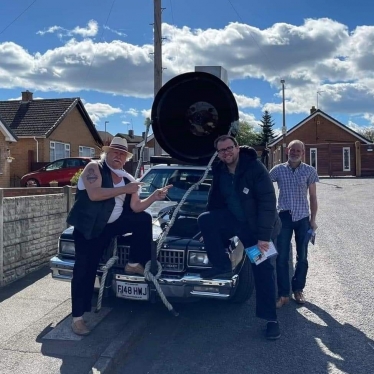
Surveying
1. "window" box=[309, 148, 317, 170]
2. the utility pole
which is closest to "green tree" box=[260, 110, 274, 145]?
"window" box=[309, 148, 317, 170]

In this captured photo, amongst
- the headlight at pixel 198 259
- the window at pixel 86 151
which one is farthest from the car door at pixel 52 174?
the headlight at pixel 198 259

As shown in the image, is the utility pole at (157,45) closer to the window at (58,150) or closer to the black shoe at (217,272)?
the black shoe at (217,272)

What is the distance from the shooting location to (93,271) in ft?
15.4

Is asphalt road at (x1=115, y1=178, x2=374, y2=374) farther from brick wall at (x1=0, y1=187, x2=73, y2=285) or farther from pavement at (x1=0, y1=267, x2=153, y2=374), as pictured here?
brick wall at (x1=0, y1=187, x2=73, y2=285)

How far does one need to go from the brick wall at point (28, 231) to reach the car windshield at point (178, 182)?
1778mm

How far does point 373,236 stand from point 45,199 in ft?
22.0

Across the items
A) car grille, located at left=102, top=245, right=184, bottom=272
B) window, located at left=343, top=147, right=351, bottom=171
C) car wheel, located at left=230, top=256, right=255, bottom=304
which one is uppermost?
window, located at left=343, top=147, right=351, bottom=171

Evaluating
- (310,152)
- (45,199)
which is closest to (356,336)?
(45,199)

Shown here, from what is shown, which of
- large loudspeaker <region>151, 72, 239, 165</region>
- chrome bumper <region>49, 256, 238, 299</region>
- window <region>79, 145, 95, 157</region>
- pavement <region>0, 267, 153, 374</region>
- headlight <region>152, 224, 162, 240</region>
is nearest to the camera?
pavement <region>0, 267, 153, 374</region>

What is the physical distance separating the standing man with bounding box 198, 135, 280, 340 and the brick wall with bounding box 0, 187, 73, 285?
10.1ft

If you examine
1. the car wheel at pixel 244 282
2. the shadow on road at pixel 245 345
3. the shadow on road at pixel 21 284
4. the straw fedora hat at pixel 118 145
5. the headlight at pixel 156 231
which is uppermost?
the straw fedora hat at pixel 118 145

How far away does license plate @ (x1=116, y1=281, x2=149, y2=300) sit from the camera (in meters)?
4.70

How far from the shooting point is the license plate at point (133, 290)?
4.70 m

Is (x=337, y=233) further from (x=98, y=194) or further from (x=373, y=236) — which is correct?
(x=98, y=194)
